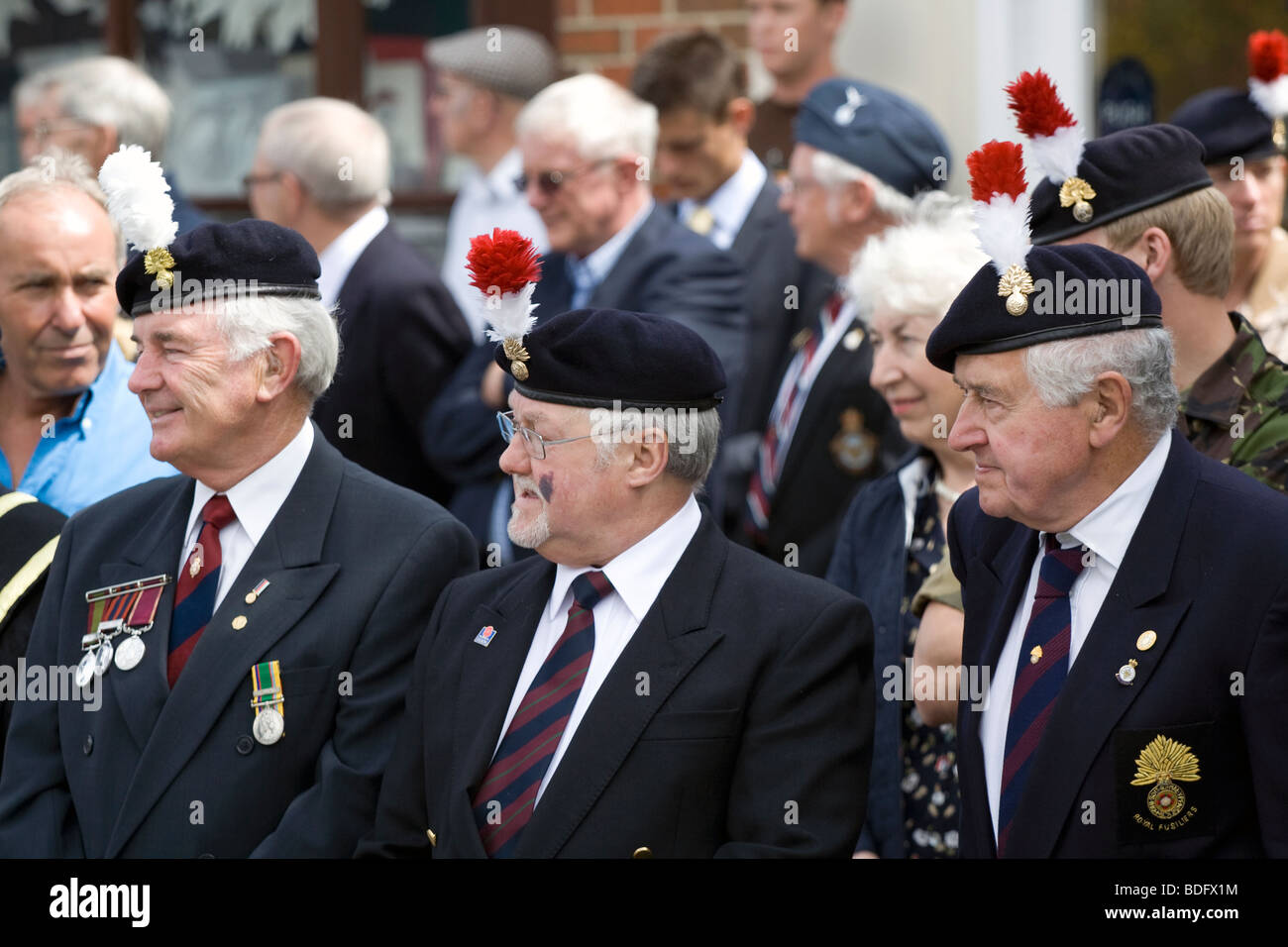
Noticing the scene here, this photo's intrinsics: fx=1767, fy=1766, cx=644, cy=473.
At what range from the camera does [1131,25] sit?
25.1 feet

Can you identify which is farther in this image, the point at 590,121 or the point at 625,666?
the point at 590,121

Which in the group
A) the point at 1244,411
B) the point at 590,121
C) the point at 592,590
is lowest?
the point at 592,590

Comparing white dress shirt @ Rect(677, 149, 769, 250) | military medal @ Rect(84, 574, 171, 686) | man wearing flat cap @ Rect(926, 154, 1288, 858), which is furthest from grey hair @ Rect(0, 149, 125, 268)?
man wearing flat cap @ Rect(926, 154, 1288, 858)

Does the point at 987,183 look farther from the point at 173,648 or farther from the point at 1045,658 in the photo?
the point at 173,648

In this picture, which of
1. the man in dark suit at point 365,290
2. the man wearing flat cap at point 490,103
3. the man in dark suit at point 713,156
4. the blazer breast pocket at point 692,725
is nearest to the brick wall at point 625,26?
the man wearing flat cap at point 490,103

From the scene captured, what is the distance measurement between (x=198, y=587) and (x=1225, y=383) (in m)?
2.25

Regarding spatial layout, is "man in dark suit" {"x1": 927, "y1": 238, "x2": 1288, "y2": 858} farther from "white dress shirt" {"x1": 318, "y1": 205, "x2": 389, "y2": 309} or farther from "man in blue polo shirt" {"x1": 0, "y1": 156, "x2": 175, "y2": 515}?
"white dress shirt" {"x1": 318, "y1": 205, "x2": 389, "y2": 309}

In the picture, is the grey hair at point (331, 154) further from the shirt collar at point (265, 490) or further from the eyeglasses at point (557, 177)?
the shirt collar at point (265, 490)

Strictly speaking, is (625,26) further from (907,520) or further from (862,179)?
(907,520)

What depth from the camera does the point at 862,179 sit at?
5.49 meters

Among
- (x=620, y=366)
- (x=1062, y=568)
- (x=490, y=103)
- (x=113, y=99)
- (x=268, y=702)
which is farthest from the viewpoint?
(x=490, y=103)

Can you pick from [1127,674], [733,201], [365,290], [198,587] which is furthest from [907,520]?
[733,201]

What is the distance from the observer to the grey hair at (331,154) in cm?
597
